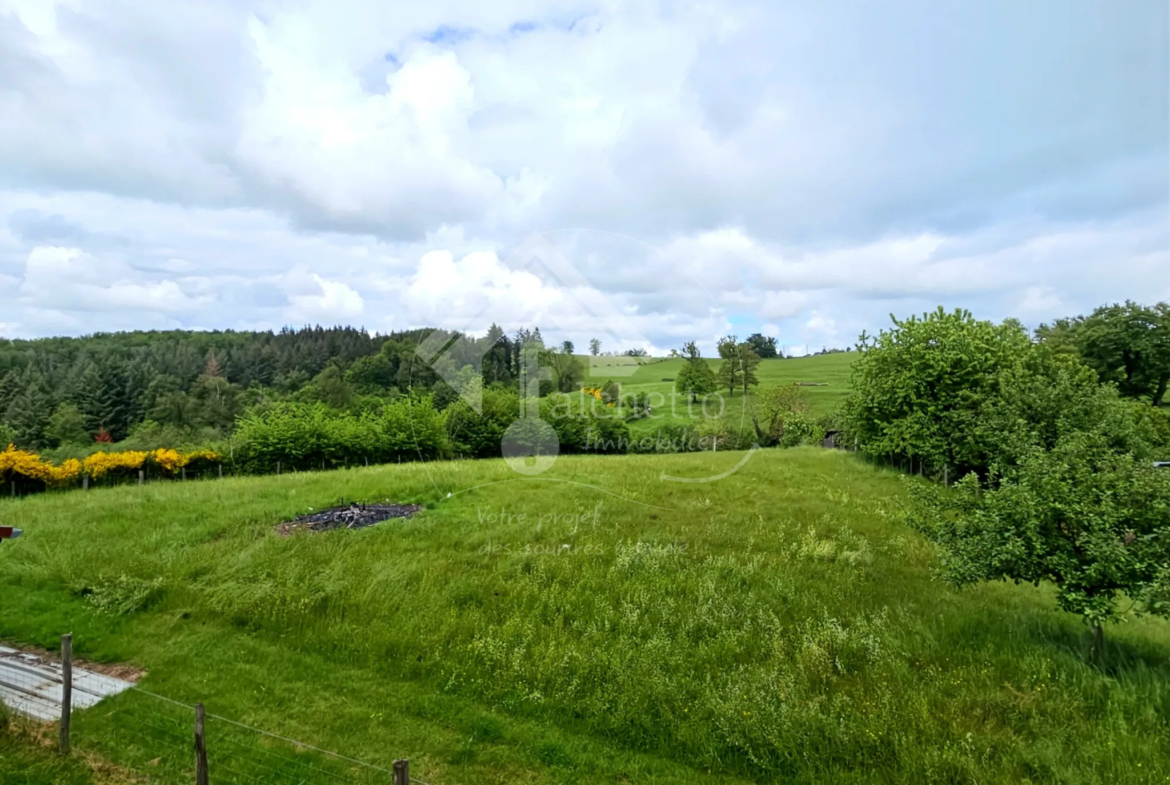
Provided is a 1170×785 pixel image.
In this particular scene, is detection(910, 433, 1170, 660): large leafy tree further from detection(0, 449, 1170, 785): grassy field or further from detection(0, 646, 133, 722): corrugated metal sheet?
detection(0, 646, 133, 722): corrugated metal sheet

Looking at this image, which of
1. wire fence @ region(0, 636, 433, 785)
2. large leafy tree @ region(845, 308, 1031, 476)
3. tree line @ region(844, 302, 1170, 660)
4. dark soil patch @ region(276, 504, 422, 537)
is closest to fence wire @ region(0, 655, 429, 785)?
wire fence @ region(0, 636, 433, 785)

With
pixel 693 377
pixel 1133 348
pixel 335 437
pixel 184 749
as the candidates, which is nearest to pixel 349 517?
pixel 184 749

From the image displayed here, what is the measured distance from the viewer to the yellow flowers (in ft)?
58.1

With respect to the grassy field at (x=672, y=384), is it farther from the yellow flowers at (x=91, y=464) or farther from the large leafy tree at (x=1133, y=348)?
the large leafy tree at (x=1133, y=348)

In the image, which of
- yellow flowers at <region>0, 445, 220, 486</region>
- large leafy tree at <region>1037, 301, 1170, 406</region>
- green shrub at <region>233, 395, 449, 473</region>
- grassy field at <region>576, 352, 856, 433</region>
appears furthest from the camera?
large leafy tree at <region>1037, 301, 1170, 406</region>

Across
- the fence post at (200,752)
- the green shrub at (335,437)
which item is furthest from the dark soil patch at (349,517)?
the green shrub at (335,437)

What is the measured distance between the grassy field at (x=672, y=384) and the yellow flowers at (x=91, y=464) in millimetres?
17514

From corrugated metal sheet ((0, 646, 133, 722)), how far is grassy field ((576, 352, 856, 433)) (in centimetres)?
1371

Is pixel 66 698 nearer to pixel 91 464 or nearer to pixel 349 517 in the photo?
pixel 349 517

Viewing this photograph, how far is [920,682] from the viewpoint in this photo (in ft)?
22.8

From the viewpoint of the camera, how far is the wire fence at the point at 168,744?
17.8 feet

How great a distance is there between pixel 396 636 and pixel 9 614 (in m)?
6.95

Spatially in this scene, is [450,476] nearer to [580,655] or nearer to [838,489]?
[580,655]

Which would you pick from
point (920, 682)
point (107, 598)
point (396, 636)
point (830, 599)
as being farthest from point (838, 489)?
point (107, 598)
